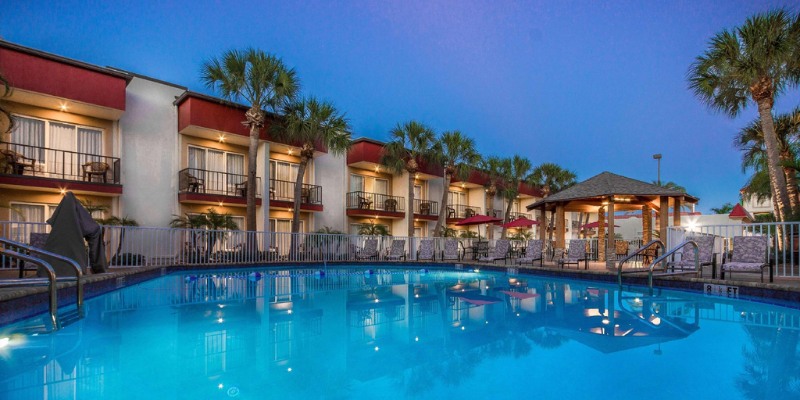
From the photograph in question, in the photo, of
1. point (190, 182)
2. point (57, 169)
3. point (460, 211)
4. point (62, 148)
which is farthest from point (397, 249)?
point (62, 148)

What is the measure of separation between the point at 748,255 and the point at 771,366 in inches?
221

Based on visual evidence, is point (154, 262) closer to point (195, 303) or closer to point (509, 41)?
point (195, 303)

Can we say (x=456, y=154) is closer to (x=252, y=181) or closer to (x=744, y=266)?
(x=252, y=181)

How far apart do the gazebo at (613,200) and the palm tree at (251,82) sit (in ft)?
36.1

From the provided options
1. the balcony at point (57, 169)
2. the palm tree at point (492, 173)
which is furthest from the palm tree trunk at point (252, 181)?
the palm tree at point (492, 173)

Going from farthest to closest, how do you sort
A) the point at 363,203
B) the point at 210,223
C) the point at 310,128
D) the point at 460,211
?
1. the point at 460,211
2. the point at 363,203
3. the point at 310,128
4. the point at 210,223

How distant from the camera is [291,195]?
2053cm

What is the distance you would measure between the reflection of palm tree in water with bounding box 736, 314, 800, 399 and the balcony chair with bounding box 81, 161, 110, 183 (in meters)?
17.1

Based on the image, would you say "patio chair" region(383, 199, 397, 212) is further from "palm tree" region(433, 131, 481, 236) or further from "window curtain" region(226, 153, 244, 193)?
"window curtain" region(226, 153, 244, 193)

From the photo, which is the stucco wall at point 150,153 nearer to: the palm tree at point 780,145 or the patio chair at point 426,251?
the patio chair at point 426,251

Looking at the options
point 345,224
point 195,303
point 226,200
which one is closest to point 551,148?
point 345,224

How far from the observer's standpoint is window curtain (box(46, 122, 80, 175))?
1416cm

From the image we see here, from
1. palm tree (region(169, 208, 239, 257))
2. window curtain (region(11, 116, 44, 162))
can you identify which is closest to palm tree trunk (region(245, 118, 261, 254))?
palm tree (region(169, 208, 239, 257))

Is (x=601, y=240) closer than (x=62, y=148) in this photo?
No
